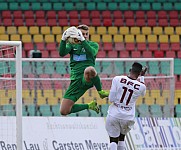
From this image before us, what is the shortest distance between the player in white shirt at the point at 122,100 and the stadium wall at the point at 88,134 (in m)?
2.17

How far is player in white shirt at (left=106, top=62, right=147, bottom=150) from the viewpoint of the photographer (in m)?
11.1

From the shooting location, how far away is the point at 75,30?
10656 millimetres

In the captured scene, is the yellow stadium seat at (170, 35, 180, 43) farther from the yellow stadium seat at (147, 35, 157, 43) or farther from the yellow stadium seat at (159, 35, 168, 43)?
the yellow stadium seat at (147, 35, 157, 43)

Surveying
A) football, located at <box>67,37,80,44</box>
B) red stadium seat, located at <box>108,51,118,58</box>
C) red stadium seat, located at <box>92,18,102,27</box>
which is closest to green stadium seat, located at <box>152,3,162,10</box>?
red stadium seat, located at <box>92,18,102,27</box>

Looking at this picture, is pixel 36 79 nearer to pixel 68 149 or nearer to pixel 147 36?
pixel 68 149

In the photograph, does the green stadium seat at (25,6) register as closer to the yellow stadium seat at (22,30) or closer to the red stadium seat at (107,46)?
the yellow stadium seat at (22,30)

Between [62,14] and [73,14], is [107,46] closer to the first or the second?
[73,14]

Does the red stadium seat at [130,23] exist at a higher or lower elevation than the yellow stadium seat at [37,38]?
higher

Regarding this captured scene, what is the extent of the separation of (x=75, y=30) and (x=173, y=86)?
174 inches

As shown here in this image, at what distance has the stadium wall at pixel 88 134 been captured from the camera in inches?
527

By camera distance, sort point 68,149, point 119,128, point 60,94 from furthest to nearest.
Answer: point 60,94 < point 68,149 < point 119,128

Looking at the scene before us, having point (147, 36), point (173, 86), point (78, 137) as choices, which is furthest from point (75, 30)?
point (147, 36)

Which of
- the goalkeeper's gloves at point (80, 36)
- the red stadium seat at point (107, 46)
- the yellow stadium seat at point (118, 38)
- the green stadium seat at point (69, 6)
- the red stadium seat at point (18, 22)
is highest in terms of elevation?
the goalkeeper's gloves at point (80, 36)

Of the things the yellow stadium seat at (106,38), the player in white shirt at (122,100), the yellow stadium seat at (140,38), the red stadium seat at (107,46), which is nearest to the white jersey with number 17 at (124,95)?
the player in white shirt at (122,100)
